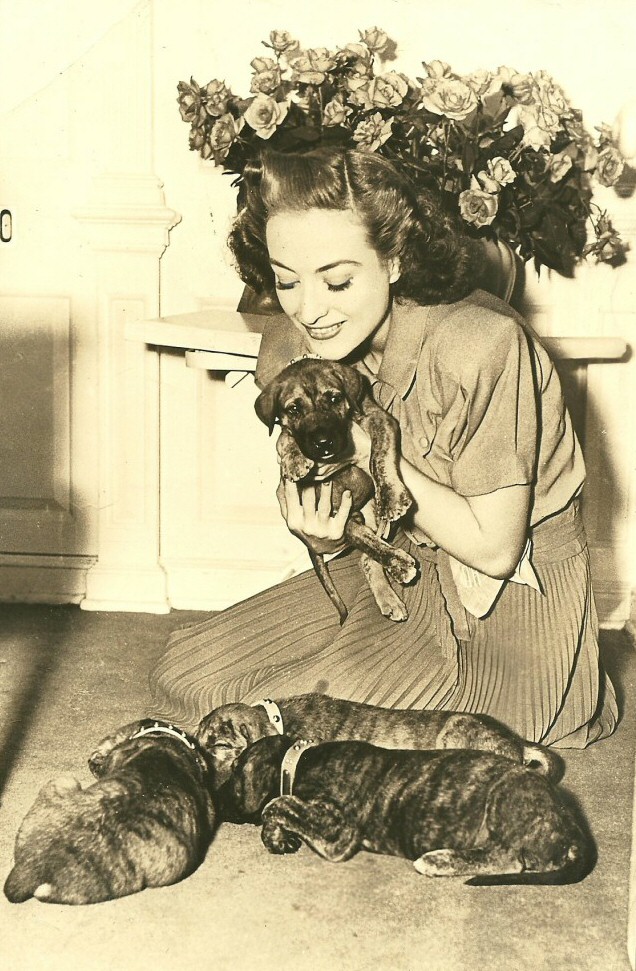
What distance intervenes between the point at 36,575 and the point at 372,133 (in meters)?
1.77

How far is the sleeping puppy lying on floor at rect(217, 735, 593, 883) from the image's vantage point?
81.4 inches

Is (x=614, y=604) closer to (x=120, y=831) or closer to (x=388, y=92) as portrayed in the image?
(x=388, y=92)

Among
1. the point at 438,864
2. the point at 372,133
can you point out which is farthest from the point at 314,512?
the point at 372,133

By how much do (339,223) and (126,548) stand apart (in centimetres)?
156

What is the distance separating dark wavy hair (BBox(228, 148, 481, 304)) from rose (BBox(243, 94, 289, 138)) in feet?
0.68

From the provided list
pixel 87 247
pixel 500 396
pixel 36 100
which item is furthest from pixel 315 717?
pixel 36 100

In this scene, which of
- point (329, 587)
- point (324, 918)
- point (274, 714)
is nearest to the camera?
point (324, 918)

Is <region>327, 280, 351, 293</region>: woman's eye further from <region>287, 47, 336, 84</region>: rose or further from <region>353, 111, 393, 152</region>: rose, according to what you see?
<region>287, 47, 336, 84</region>: rose

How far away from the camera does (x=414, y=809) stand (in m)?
2.12

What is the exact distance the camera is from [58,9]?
2885 millimetres

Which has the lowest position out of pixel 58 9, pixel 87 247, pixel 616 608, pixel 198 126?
pixel 616 608

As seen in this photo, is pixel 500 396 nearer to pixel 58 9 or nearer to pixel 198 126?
pixel 198 126

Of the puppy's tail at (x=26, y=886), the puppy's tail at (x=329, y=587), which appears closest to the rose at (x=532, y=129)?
the puppy's tail at (x=329, y=587)

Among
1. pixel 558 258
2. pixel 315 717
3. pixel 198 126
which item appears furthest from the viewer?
pixel 558 258
